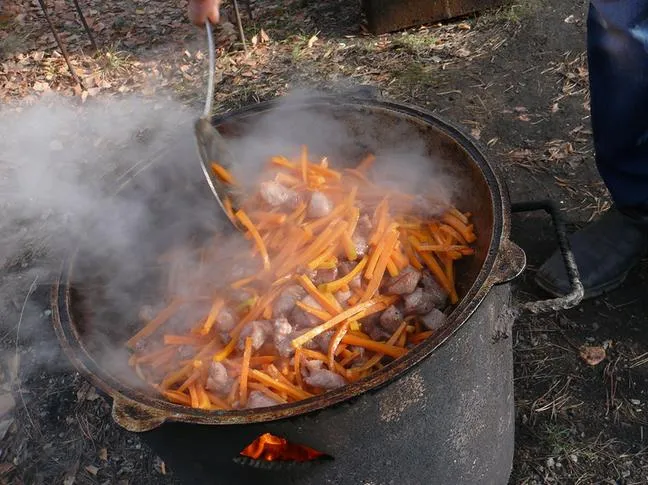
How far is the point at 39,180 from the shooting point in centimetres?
521

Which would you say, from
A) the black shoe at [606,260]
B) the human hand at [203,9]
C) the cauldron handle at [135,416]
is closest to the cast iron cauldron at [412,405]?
the cauldron handle at [135,416]

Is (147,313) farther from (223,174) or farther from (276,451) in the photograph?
(276,451)

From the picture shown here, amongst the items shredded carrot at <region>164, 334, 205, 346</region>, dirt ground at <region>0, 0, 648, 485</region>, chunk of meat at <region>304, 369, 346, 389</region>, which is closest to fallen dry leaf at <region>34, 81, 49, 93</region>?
dirt ground at <region>0, 0, 648, 485</region>

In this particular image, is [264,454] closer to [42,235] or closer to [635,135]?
[635,135]

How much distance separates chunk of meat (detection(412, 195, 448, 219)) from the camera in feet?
8.50

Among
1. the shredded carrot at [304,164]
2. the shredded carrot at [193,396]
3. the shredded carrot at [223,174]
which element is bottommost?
the shredded carrot at [193,396]

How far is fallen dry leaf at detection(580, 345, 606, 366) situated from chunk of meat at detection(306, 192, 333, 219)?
1.71 metres

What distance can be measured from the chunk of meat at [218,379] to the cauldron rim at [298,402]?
0.33 metres

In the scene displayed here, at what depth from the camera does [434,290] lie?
2389 mm

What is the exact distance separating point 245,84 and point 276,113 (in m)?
2.89

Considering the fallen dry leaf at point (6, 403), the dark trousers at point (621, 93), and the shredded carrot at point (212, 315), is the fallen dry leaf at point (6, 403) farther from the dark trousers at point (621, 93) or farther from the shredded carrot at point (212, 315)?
the dark trousers at point (621, 93)

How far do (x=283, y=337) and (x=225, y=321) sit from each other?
0.89 feet

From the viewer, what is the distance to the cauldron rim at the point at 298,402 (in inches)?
66.1

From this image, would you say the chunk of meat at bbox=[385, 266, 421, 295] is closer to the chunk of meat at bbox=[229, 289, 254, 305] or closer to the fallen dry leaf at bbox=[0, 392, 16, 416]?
the chunk of meat at bbox=[229, 289, 254, 305]
